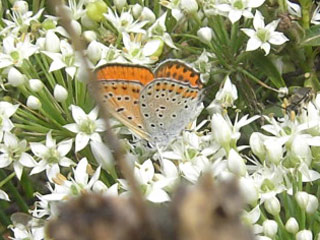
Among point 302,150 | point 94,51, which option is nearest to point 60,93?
point 94,51

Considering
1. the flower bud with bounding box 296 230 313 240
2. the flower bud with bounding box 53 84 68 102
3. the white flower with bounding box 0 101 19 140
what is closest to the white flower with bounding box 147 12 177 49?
the flower bud with bounding box 53 84 68 102

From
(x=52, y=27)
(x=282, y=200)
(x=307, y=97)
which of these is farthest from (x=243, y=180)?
(x=52, y=27)

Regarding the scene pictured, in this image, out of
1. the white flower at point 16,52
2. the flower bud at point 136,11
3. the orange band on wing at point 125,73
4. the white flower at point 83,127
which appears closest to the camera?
the orange band on wing at point 125,73

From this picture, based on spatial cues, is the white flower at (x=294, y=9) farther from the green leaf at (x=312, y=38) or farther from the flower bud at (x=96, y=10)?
the flower bud at (x=96, y=10)

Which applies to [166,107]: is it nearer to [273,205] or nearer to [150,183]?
[150,183]

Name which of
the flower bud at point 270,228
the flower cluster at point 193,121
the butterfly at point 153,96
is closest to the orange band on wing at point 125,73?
the butterfly at point 153,96

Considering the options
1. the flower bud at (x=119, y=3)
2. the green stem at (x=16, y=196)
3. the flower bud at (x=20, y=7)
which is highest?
the flower bud at (x=20, y=7)
